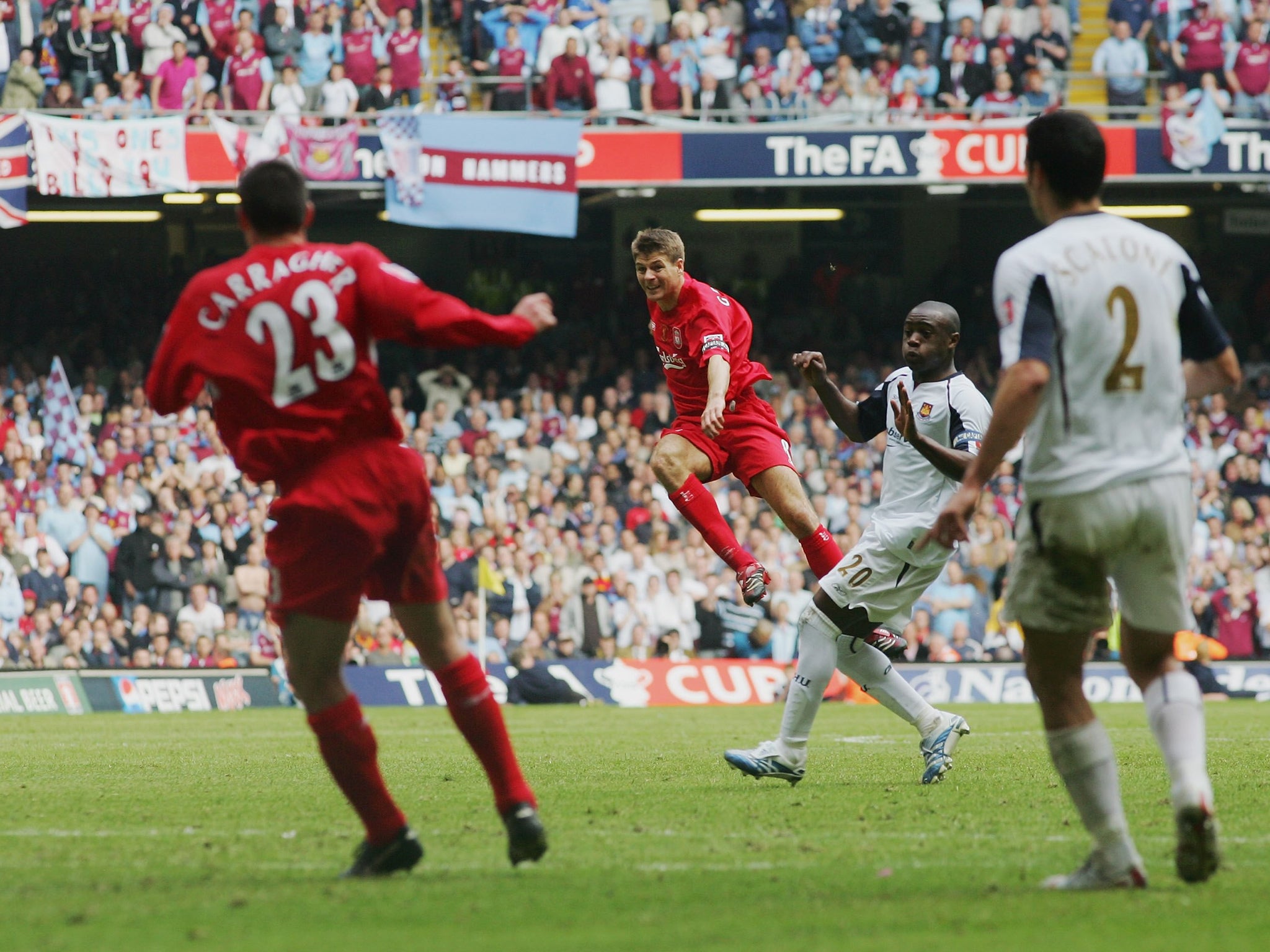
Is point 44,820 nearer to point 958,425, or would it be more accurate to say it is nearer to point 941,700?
point 958,425

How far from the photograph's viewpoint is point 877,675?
870 cm

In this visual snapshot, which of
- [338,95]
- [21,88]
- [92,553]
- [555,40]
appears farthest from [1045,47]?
[92,553]

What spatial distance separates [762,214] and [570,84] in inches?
212

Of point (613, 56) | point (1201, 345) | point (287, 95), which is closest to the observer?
point (1201, 345)

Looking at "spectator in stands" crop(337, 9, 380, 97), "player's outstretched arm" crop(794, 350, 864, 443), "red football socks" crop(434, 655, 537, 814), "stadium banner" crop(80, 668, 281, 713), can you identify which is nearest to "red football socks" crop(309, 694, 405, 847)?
"red football socks" crop(434, 655, 537, 814)

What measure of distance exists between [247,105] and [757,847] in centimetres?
1936

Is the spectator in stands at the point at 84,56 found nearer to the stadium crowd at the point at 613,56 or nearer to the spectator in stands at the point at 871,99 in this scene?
the stadium crowd at the point at 613,56

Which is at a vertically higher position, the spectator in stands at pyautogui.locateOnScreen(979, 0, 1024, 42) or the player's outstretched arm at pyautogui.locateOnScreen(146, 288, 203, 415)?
the spectator in stands at pyautogui.locateOnScreen(979, 0, 1024, 42)

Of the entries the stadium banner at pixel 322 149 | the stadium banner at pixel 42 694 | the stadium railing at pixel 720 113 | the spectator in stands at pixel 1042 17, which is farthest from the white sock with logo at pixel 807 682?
the spectator in stands at pixel 1042 17

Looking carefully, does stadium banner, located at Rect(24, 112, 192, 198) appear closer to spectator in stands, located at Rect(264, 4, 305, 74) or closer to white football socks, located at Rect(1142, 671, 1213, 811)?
spectator in stands, located at Rect(264, 4, 305, 74)

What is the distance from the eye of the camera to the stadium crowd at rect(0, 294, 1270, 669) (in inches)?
A: 811

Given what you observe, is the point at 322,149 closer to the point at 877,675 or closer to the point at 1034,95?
the point at 1034,95

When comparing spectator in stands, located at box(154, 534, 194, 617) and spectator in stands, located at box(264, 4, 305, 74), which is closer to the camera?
spectator in stands, located at box(154, 534, 194, 617)

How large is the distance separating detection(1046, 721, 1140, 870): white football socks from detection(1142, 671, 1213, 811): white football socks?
0.17 m
